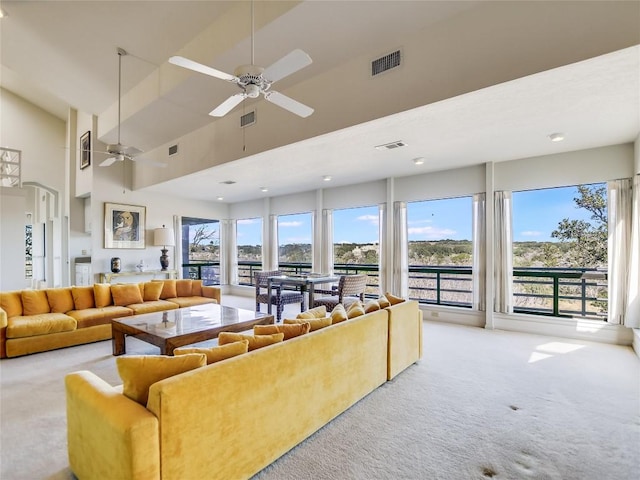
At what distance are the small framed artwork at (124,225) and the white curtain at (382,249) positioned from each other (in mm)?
5367

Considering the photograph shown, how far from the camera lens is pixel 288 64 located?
205cm

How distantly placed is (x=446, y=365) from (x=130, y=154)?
484 cm

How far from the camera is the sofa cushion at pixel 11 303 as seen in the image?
4051mm

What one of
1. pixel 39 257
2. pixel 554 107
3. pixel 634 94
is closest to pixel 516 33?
pixel 554 107

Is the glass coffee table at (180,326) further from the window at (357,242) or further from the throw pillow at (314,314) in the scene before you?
the window at (357,242)

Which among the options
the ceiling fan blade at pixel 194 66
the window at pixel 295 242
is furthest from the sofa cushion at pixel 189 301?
the ceiling fan blade at pixel 194 66

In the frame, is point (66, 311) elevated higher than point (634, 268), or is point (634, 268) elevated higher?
point (634, 268)

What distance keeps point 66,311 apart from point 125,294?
749 millimetres

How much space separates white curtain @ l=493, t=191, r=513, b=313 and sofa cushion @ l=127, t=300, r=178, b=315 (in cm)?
530

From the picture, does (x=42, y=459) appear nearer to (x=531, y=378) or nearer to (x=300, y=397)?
(x=300, y=397)

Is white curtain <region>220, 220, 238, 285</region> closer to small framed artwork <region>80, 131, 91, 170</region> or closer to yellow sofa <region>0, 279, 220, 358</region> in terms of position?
small framed artwork <region>80, 131, 91, 170</region>

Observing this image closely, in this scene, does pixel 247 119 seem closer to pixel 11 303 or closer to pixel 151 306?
pixel 151 306

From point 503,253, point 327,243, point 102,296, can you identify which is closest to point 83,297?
point 102,296

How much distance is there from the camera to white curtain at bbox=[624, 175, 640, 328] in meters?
4.05
